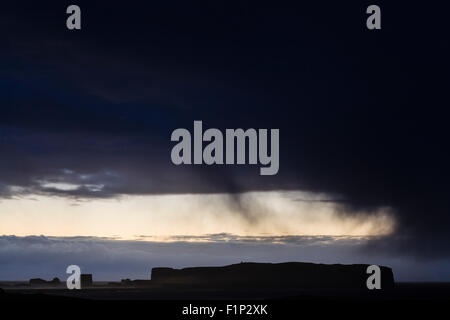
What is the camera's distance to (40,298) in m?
69.8
